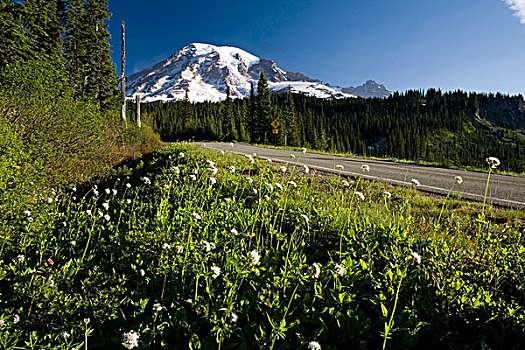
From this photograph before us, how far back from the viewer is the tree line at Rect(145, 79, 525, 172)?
63862mm

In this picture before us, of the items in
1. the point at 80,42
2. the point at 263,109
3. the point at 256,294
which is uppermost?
the point at 80,42

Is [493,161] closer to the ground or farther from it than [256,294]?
farther from it

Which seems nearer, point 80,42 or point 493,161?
point 493,161

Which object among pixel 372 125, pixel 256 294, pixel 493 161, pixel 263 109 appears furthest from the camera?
pixel 372 125

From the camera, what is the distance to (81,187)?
7520 millimetres


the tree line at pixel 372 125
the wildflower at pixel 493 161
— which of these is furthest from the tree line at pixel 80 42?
the tree line at pixel 372 125

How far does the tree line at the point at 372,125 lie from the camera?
6386 cm

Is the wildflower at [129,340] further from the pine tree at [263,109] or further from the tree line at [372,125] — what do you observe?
the tree line at [372,125]

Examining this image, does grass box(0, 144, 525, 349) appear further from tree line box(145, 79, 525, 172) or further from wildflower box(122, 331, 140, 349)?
tree line box(145, 79, 525, 172)

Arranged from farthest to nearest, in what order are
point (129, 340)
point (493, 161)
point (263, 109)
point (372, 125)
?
point (372, 125)
point (263, 109)
point (493, 161)
point (129, 340)

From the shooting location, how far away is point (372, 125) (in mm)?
124875

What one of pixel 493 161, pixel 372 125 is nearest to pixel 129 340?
pixel 493 161

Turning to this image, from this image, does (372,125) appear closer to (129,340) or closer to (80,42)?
(80,42)

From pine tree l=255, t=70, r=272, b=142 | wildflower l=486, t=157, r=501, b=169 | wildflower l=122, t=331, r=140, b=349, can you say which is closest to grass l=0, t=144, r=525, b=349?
wildflower l=122, t=331, r=140, b=349
